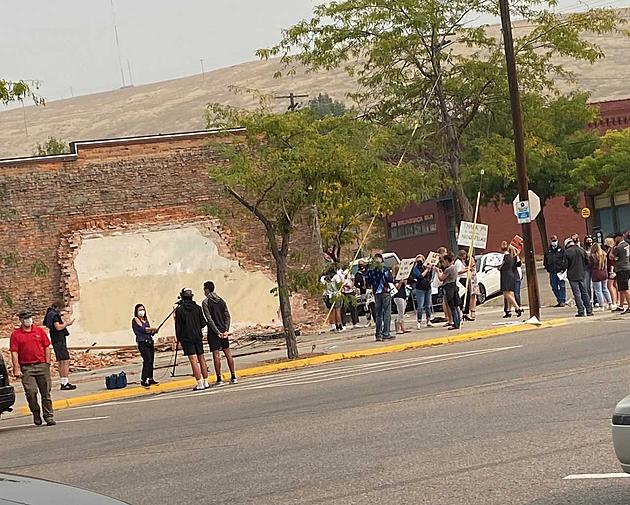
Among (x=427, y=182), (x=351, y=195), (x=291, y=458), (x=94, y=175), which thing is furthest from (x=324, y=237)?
(x=291, y=458)

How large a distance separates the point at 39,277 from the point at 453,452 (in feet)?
73.8

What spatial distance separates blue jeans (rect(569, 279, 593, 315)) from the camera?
26.3m

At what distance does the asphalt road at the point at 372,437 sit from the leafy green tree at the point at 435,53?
23012 millimetres

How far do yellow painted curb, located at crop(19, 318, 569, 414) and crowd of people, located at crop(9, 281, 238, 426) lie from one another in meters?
0.52

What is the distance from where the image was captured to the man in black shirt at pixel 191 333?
67.8 ft

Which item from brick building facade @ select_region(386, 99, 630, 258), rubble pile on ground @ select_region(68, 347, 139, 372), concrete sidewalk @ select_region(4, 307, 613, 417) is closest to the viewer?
concrete sidewalk @ select_region(4, 307, 613, 417)

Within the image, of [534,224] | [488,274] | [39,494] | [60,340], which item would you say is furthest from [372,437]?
[534,224]

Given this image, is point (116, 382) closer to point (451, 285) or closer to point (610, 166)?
point (451, 285)

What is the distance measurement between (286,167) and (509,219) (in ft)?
162

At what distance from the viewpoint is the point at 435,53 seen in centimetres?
4191

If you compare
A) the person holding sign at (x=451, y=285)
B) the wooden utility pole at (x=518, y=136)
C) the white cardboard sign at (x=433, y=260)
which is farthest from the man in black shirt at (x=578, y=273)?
the white cardboard sign at (x=433, y=260)

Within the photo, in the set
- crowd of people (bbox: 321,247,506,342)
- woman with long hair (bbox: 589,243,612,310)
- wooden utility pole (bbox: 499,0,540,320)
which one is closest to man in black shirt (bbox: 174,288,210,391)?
crowd of people (bbox: 321,247,506,342)

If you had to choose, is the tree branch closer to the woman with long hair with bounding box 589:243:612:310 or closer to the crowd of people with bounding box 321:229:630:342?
the crowd of people with bounding box 321:229:630:342

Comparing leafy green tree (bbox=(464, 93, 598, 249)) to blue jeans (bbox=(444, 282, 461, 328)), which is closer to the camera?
blue jeans (bbox=(444, 282, 461, 328))
